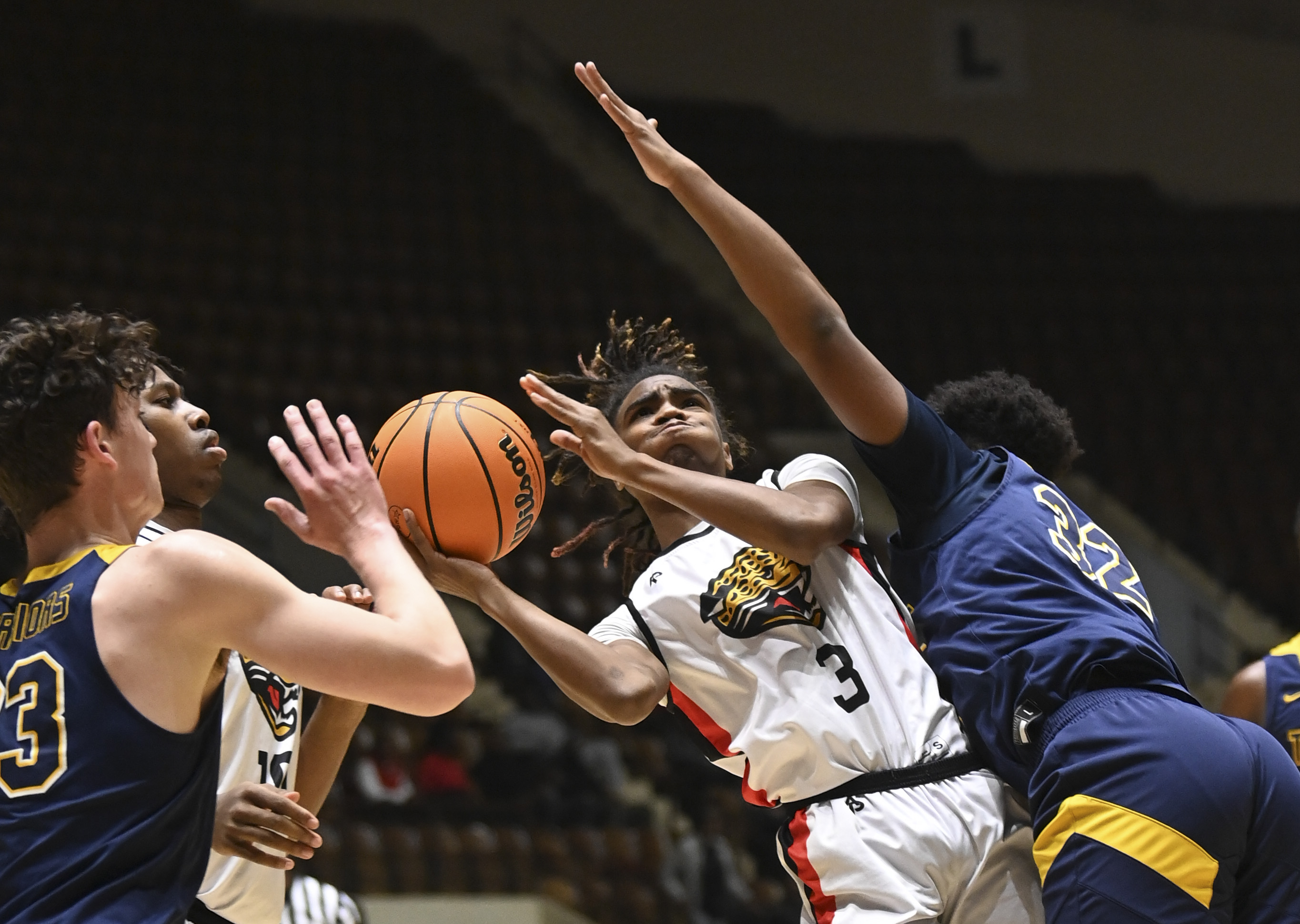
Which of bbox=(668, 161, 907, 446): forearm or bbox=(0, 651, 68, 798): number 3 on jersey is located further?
bbox=(668, 161, 907, 446): forearm

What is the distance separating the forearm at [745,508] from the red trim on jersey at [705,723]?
44cm

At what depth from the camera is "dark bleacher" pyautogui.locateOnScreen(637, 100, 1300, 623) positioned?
40.1ft

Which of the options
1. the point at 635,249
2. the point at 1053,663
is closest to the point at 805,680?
the point at 1053,663

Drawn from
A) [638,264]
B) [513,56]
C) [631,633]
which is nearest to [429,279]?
[638,264]

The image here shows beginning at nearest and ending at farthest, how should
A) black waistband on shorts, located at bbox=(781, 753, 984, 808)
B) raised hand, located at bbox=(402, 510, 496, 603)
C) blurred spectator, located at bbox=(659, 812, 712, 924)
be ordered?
black waistband on shorts, located at bbox=(781, 753, 984, 808) < raised hand, located at bbox=(402, 510, 496, 603) < blurred spectator, located at bbox=(659, 812, 712, 924)

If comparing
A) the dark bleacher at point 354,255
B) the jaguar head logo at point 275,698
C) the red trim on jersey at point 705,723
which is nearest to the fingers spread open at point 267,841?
the jaguar head logo at point 275,698

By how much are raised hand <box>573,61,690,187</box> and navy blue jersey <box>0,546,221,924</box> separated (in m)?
1.34

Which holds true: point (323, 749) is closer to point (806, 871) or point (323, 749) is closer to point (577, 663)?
point (577, 663)

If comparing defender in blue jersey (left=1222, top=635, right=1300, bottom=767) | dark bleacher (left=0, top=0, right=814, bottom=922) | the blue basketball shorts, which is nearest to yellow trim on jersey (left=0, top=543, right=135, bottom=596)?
the blue basketball shorts

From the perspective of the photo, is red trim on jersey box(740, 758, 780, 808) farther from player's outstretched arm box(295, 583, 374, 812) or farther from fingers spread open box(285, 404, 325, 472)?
fingers spread open box(285, 404, 325, 472)

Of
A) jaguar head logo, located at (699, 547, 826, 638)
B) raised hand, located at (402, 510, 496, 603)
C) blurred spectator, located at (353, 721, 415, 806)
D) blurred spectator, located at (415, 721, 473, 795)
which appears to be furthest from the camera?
blurred spectator, located at (415, 721, 473, 795)

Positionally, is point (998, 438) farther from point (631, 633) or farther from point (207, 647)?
point (207, 647)

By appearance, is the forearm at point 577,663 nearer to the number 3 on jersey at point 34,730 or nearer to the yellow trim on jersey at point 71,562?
the yellow trim on jersey at point 71,562

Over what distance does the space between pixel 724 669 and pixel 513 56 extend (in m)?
12.7
